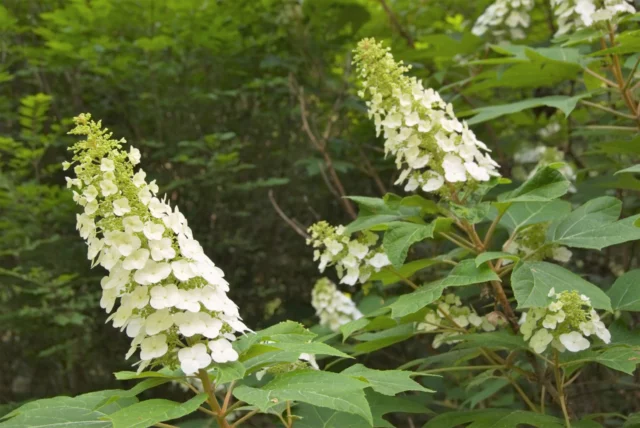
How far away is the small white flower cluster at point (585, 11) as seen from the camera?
275cm

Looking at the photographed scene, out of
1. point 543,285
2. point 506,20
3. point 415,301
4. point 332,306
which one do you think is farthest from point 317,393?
point 506,20

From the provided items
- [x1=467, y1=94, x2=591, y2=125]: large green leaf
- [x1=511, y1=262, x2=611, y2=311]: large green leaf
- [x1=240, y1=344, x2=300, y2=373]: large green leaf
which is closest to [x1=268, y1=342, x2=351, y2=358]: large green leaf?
[x1=240, y1=344, x2=300, y2=373]: large green leaf

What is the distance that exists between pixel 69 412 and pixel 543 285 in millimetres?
1351

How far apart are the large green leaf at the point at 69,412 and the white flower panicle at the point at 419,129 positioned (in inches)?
45.3

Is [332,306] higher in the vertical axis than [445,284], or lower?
lower

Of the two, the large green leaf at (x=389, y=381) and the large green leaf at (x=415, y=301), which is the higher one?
the large green leaf at (x=415, y=301)

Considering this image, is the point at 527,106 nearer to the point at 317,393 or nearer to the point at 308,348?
the point at 308,348

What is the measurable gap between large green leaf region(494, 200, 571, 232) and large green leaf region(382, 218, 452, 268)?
0.36 m

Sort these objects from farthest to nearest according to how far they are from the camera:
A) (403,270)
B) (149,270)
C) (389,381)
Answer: (403,270) < (389,381) < (149,270)

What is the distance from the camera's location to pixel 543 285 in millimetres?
2014

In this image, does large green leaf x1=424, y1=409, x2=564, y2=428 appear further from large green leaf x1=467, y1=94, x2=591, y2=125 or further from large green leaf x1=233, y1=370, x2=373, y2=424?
large green leaf x1=467, y1=94, x2=591, y2=125

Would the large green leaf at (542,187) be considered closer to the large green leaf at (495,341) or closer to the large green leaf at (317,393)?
the large green leaf at (495,341)

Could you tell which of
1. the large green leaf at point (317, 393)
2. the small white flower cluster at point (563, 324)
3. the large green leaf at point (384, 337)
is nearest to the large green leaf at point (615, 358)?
the small white flower cluster at point (563, 324)

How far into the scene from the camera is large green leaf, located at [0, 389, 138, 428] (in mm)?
1660
